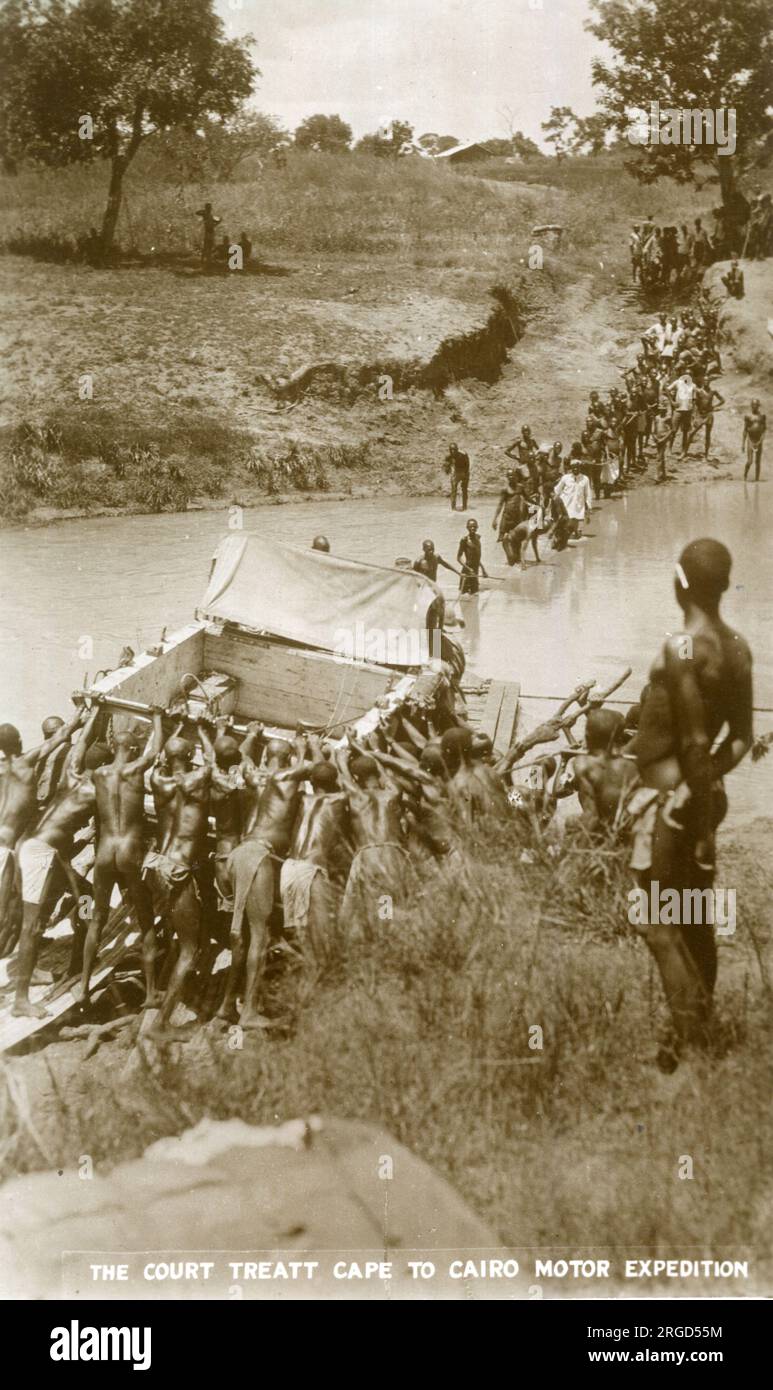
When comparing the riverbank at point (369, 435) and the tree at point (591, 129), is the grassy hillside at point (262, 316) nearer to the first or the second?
the riverbank at point (369, 435)

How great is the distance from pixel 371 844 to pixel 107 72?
52.6 feet

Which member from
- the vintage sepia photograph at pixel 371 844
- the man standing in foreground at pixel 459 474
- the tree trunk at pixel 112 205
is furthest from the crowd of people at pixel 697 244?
the tree trunk at pixel 112 205

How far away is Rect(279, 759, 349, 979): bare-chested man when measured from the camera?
7062 mm

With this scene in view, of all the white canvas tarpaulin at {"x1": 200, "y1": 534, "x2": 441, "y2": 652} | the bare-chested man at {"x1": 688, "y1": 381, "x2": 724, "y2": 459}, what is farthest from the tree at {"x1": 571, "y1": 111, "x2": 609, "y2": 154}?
the white canvas tarpaulin at {"x1": 200, "y1": 534, "x2": 441, "y2": 652}

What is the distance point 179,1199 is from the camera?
6.09m

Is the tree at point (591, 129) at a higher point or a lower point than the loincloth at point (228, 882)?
higher

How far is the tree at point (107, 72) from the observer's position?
16.3m

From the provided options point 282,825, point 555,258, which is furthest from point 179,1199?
point 555,258

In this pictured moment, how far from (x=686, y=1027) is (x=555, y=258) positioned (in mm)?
30091

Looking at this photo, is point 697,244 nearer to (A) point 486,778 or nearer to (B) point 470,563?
(B) point 470,563

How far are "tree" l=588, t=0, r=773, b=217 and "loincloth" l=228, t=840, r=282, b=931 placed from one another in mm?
12770

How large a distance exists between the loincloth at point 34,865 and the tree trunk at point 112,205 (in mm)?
20354

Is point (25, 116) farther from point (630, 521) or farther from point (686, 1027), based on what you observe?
point (686, 1027)
